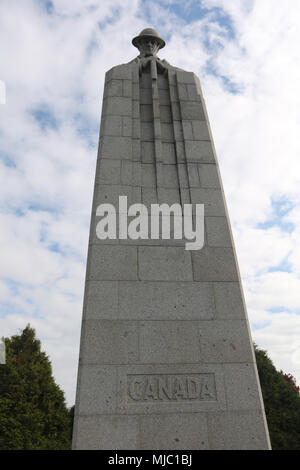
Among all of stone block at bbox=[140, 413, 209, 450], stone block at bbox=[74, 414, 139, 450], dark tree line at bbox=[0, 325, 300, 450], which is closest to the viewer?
stone block at bbox=[74, 414, 139, 450]

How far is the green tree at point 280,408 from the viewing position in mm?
18438

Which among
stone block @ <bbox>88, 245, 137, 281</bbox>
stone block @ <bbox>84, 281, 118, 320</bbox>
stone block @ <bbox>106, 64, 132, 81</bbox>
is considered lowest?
stone block @ <bbox>84, 281, 118, 320</bbox>

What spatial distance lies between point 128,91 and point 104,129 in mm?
1518

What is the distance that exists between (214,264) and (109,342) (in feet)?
8.42

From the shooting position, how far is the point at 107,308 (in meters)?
Answer: 6.14

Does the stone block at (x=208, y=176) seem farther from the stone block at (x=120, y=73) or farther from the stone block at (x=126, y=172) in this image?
the stone block at (x=120, y=73)

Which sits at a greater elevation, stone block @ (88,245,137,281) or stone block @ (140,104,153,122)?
stone block @ (140,104,153,122)

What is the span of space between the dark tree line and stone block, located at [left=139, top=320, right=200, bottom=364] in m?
16.6

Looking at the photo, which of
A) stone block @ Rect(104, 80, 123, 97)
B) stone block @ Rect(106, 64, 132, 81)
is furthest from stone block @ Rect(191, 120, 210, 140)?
stone block @ Rect(106, 64, 132, 81)

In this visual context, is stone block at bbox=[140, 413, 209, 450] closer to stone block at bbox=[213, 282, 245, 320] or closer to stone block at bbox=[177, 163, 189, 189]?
stone block at bbox=[213, 282, 245, 320]

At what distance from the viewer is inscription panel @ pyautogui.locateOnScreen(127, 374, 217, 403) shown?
218 inches

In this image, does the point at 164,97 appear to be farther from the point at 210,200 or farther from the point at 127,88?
the point at 210,200

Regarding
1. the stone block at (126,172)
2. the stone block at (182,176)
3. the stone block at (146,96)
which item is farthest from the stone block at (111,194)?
the stone block at (146,96)

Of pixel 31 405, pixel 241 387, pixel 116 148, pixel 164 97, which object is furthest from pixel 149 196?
pixel 31 405
